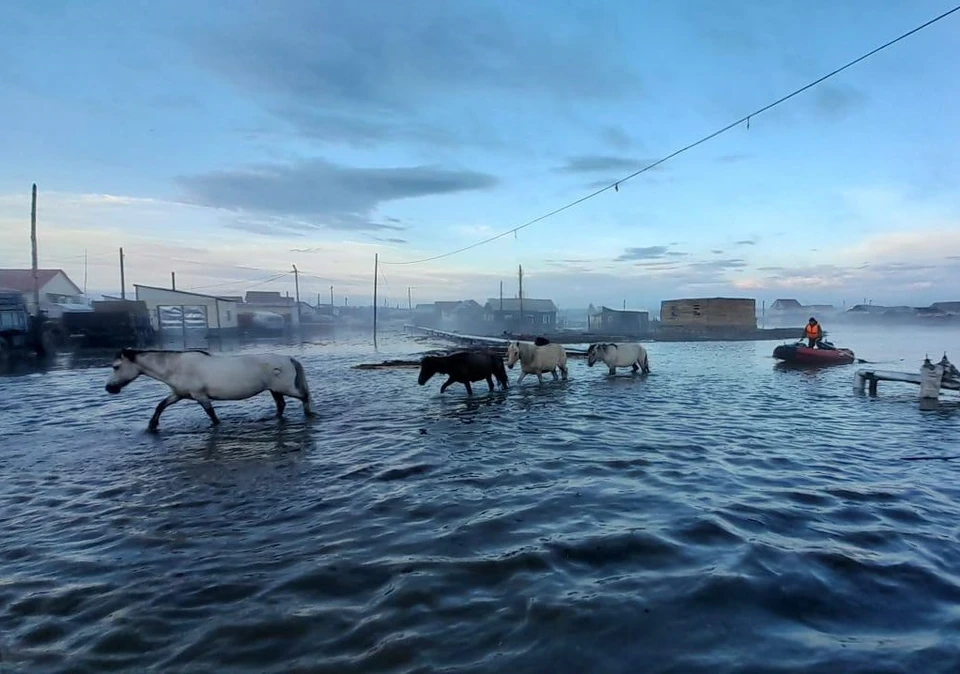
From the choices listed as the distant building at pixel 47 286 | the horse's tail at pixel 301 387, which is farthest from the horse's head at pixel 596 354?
the distant building at pixel 47 286

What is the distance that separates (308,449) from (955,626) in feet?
23.6

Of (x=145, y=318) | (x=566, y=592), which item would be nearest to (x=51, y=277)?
(x=145, y=318)

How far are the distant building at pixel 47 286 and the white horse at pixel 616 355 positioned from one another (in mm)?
48677

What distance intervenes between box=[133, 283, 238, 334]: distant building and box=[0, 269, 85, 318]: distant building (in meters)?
5.67

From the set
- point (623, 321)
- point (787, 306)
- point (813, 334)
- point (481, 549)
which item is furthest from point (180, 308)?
point (787, 306)

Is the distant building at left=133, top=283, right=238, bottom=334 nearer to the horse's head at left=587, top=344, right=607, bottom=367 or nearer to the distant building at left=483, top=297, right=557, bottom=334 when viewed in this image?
the distant building at left=483, top=297, right=557, bottom=334

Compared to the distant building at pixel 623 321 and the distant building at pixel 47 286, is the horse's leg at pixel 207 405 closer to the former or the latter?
the distant building at pixel 47 286

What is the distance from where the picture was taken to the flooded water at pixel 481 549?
3211mm

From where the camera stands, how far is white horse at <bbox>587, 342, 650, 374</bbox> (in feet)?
57.6

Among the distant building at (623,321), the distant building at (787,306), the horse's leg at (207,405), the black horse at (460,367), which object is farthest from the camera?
the distant building at (787,306)

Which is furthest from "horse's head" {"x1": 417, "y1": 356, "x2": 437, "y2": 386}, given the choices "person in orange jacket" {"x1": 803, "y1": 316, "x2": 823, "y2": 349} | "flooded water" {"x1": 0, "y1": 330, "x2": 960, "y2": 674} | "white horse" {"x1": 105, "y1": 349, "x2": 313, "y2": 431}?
"person in orange jacket" {"x1": 803, "y1": 316, "x2": 823, "y2": 349}

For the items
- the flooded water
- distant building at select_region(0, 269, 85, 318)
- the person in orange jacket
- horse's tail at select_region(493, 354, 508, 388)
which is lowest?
the flooded water

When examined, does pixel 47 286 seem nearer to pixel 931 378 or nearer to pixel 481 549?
pixel 481 549

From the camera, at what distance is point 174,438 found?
8.66 meters
